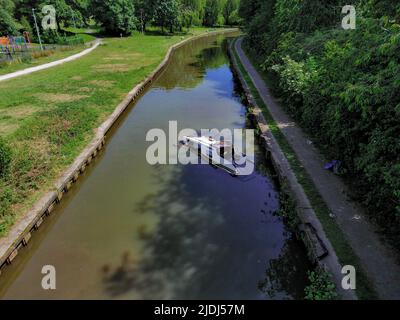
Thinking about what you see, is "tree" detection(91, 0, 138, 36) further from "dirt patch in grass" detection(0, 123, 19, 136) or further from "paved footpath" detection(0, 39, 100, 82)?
"dirt patch in grass" detection(0, 123, 19, 136)

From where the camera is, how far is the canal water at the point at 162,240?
Answer: 8.67 m

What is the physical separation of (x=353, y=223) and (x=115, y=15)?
62.6m

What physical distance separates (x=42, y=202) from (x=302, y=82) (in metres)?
14.1

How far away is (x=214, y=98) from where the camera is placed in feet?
87.1

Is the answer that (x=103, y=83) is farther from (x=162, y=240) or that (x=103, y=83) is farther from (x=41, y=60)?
(x=162, y=240)

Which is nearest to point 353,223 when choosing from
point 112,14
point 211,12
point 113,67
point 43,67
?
point 113,67

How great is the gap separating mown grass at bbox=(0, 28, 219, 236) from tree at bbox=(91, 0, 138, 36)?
26649 millimetres

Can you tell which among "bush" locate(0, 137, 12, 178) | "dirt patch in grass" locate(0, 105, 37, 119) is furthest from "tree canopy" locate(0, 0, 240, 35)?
"bush" locate(0, 137, 12, 178)

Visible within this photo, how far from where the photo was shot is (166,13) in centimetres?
6881

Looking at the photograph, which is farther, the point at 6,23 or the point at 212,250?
the point at 6,23

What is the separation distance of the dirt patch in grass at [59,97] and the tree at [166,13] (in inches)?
2053

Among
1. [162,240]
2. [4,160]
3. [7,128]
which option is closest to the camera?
[162,240]

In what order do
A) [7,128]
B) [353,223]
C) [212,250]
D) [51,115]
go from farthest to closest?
[51,115] < [7,128] < [212,250] < [353,223]
